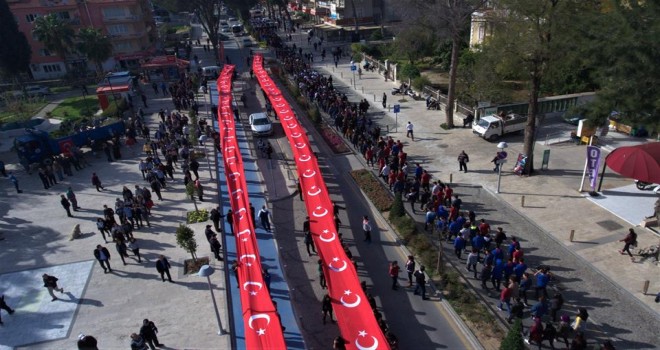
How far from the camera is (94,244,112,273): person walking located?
18.8 meters

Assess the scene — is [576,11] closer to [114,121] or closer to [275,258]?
Answer: [275,258]

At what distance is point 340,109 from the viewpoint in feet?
119

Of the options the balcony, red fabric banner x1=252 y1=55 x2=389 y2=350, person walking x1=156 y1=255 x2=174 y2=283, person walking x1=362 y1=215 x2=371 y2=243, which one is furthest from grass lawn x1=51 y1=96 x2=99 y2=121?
person walking x1=362 y1=215 x2=371 y2=243

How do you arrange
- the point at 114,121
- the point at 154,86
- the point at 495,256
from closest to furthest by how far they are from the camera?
the point at 495,256
the point at 114,121
the point at 154,86

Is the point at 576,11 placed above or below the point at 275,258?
above

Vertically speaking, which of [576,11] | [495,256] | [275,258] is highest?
[576,11]


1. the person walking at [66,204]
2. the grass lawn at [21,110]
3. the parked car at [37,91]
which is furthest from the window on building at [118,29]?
the person walking at [66,204]

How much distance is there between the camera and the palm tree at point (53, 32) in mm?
50562

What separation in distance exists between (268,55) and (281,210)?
165ft

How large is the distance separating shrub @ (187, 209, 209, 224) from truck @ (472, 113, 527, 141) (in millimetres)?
18967

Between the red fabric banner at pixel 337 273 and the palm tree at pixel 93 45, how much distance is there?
39.3 metres

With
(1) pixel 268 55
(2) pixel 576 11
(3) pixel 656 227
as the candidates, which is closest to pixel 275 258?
(3) pixel 656 227

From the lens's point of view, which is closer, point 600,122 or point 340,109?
point 600,122

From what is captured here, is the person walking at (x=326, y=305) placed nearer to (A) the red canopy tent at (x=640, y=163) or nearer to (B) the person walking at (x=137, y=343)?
(B) the person walking at (x=137, y=343)
